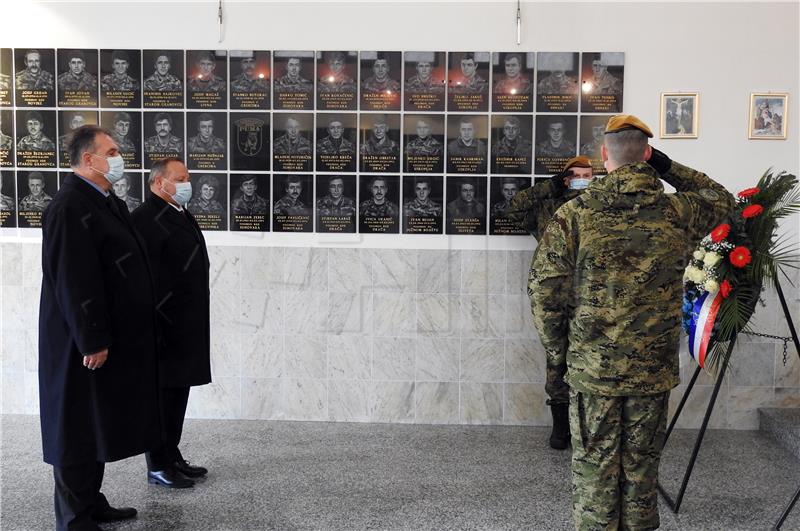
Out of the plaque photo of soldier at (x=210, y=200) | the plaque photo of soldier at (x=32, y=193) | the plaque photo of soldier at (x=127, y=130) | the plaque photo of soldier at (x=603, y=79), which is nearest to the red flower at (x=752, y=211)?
the plaque photo of soldier at (x=603, y=79)

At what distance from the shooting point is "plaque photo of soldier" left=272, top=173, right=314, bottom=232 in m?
4.64

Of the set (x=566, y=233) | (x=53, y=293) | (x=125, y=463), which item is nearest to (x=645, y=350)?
(x=566, y=233)

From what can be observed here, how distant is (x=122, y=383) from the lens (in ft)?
9.37

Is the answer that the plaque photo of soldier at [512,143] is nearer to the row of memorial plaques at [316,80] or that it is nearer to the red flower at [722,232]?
the row of memorial plaques at [316,80]

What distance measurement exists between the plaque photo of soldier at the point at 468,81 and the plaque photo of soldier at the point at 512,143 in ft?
0.55

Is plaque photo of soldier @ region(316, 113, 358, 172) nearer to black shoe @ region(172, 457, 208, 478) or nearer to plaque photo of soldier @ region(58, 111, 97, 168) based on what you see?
plaque photo of soldier @ region(58, 111, 97, 168)

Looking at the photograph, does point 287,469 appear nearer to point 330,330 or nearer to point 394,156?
point 330,330

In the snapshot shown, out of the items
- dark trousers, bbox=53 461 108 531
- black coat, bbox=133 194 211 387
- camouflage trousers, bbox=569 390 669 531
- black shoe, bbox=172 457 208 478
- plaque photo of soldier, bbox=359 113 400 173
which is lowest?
black shoe, bbox=172 457 208 478

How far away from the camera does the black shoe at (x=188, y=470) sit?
11.8 feet

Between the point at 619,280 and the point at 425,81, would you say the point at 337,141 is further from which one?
the point at 619,280

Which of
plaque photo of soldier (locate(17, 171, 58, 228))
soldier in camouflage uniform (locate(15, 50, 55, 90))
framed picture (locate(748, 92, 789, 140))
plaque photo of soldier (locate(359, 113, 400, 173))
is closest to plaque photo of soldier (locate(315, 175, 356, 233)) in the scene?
plaque photo of soldier (locate(359, 113, 400, 173))

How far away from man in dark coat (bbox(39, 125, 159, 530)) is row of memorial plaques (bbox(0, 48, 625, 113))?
5.95 feet

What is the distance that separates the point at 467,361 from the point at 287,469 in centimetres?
152

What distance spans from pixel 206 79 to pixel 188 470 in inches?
106
